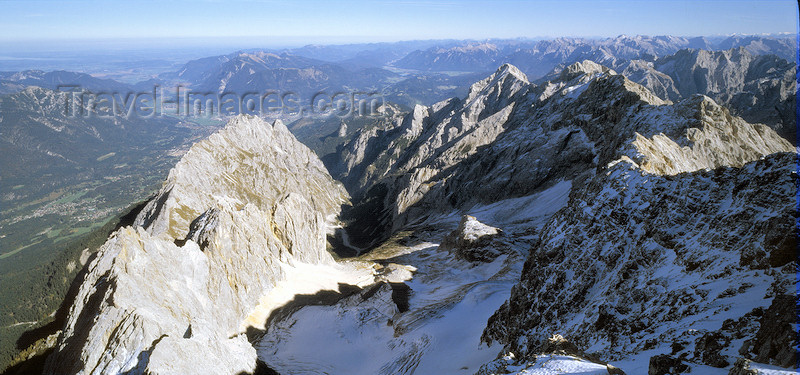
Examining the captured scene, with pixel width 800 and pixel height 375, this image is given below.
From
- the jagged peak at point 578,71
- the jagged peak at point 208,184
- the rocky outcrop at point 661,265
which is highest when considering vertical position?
the jagged peak at point 578,71

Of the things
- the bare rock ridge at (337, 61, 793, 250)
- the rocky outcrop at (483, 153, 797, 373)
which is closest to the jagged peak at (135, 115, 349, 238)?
the bare rock ridge at (337, 61, 793, 250)

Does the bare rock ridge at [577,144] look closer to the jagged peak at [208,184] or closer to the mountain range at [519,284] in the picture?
the mountain range at [519,284]

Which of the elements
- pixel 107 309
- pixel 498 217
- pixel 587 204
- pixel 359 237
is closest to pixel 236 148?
pixel 359 237

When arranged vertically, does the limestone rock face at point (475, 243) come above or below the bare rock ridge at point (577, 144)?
below

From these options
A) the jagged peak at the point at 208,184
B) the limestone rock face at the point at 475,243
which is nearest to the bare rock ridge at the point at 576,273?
the limestone rock face at the point at 475,243

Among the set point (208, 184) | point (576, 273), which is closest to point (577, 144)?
point (576, 273)

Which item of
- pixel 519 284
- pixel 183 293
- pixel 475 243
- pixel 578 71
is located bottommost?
pixel 475 243

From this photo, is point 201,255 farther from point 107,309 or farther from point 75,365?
point 75,365

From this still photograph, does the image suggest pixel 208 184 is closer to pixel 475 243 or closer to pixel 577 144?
pixel 475 243

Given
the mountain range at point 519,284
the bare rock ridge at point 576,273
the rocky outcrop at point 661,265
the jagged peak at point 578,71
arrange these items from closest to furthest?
1. the rocky outcrop at point 661,265
2. the mountain range at point 519,284
3. the bare rock ridge at point 576,273
4. the jagged peak at point 578,71
